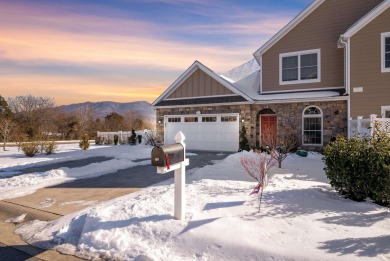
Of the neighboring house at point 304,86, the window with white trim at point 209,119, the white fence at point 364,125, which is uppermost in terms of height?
the neighboring house at point 304,86

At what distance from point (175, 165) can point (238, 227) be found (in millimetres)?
1434

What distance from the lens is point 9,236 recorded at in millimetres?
5141

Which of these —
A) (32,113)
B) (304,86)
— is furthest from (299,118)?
(32,113)

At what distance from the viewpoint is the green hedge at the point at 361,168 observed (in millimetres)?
5898

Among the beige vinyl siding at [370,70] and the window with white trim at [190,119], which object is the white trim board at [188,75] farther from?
the beige vinyl siding at [370,70]

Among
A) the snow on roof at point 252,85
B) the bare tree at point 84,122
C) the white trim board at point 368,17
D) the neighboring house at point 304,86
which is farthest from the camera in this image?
the bare tree at point 84,122

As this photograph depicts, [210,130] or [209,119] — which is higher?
[209,119]

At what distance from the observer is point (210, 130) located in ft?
61.4

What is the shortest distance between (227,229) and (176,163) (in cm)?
135

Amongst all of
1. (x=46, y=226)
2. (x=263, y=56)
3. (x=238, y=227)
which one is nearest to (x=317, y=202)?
(x=238, y=227)

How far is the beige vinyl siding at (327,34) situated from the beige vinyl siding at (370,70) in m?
1.73

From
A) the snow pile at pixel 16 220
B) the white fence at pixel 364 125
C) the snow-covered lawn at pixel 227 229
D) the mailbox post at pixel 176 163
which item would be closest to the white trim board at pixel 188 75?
the white fence at pixel 364 125

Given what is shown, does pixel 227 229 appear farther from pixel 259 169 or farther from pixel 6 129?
pixel 6 129

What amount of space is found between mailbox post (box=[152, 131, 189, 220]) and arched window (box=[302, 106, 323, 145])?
12670mm
